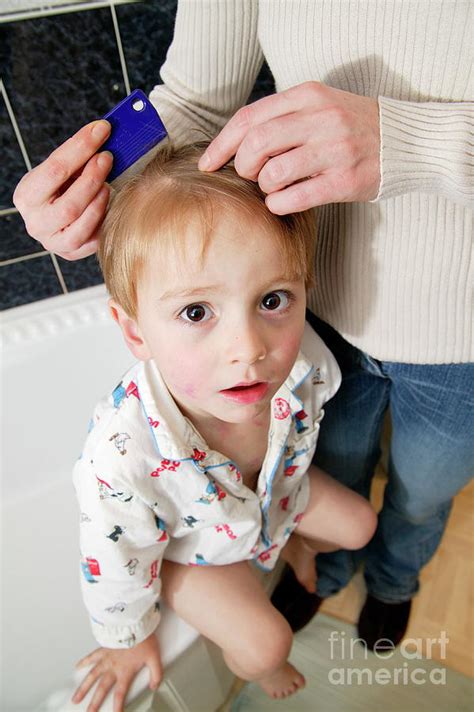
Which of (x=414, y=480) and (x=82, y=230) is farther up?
(x=82, y=230)

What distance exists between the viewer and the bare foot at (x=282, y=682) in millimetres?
865

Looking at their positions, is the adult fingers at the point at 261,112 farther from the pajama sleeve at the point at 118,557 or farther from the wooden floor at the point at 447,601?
the wooden floor at the point at 447,601

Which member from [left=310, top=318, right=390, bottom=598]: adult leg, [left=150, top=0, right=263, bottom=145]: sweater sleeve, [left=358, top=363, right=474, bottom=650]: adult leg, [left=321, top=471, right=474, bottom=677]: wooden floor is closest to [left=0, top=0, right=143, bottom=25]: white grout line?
[left=150, top=0, right=263, bottom=145]: sweater sleeve

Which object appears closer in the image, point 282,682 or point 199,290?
point 199,290

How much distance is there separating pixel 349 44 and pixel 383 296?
275 millimetres

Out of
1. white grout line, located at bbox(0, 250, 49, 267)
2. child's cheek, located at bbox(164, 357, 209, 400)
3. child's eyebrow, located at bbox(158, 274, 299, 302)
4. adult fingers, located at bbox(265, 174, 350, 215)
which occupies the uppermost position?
adult fingers, located at bbox(265, 174, 350, 215)

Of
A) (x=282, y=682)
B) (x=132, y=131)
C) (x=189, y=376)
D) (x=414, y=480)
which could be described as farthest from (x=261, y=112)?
(x=282, y=682)

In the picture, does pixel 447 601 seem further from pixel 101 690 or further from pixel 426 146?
pixel 426 146

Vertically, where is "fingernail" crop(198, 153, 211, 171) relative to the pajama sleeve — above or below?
above

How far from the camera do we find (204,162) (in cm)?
54

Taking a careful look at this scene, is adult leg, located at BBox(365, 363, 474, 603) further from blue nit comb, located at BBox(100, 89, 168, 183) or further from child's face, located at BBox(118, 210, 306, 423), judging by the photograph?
blue nit comb, located at BBox(100, 89, 168, 183)

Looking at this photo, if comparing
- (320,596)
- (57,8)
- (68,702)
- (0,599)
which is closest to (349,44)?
(57,8)

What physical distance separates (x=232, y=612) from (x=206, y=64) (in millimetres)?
701

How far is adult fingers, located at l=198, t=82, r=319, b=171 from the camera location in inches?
18.8
